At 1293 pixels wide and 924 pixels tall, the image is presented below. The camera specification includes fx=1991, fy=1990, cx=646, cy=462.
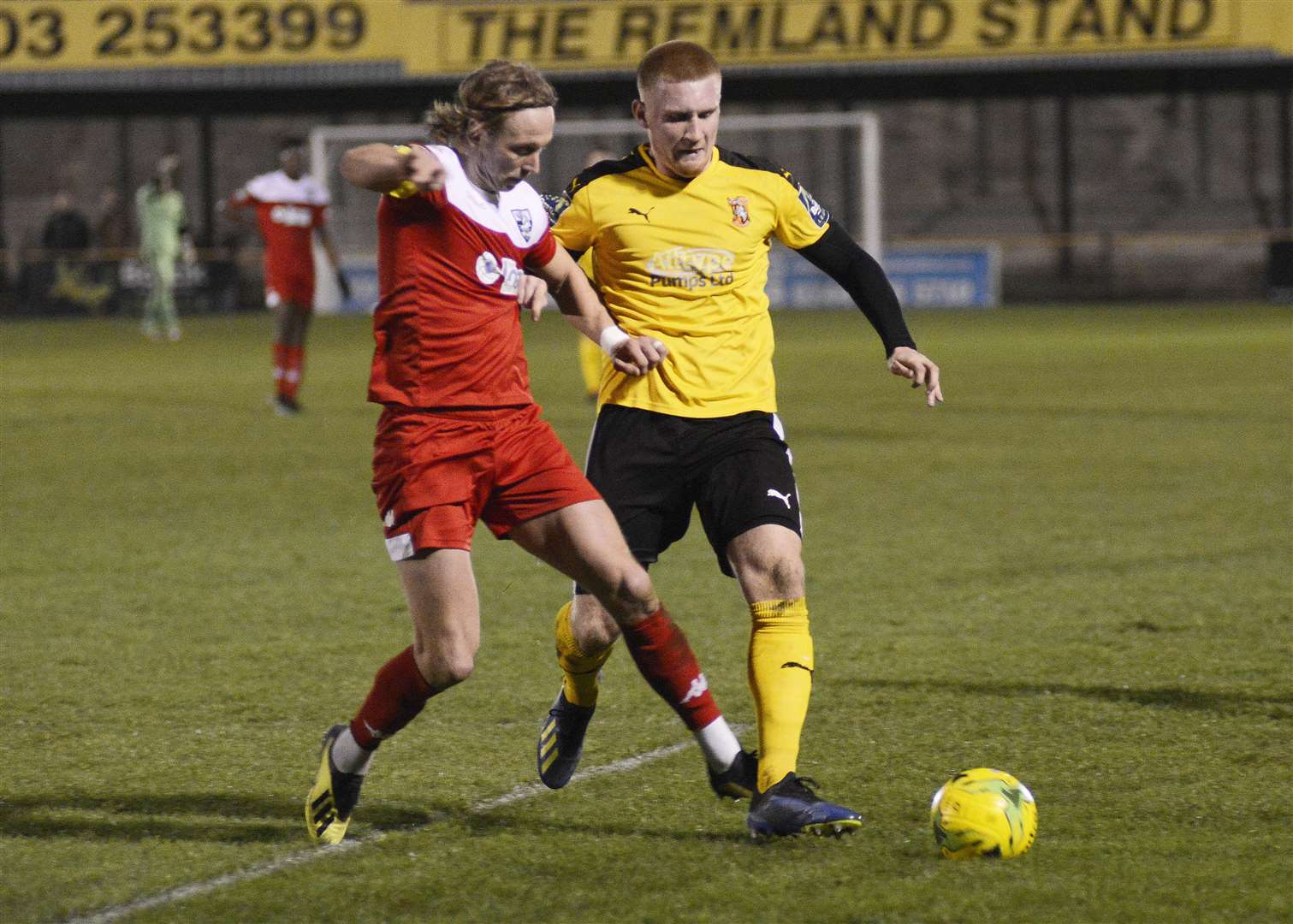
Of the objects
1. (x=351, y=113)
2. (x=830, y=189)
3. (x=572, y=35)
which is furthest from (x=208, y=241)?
(x=830, y=189)

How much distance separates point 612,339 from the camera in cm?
459

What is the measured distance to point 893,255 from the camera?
1194 inches

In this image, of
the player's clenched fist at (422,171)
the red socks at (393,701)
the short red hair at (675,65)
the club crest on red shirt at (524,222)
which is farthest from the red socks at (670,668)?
the short red hair at (675,65)

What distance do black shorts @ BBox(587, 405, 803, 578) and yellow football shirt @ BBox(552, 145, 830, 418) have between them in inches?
2.0

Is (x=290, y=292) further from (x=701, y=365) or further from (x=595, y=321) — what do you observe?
(x=595, y=321)

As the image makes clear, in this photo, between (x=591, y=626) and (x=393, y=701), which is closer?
(x=393, y=701)

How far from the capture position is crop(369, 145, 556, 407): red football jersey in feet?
14.3

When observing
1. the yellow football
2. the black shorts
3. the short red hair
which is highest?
the short red hair

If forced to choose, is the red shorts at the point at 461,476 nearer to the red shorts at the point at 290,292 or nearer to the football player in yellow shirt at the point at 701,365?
the football player in yellow shirt at the point at 701,365

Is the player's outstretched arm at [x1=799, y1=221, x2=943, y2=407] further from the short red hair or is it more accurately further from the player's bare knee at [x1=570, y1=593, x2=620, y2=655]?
the player's bare knee at [x1=570, y1=593, x2=620, y2=655]

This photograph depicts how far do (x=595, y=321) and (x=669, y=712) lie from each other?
1582 mm

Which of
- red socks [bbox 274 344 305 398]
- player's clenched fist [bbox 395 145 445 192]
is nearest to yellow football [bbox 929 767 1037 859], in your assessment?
player's clenched fist [bbox 395 145 445 192]

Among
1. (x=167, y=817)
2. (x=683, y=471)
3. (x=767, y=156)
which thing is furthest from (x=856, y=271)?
(x=767, y=156)

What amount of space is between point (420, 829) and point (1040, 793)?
1.49m
